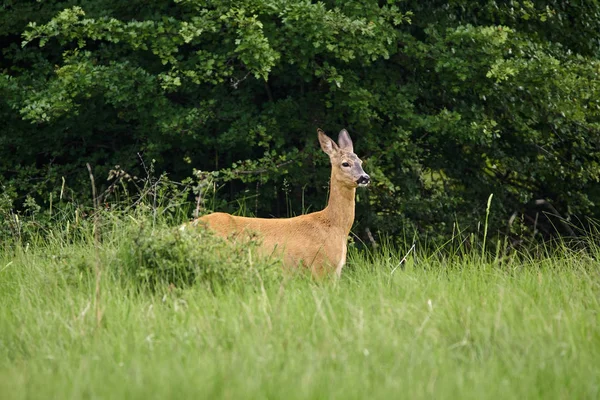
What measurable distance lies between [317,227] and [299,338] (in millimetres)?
2902

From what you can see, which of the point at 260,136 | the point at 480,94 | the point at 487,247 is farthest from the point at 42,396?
the point at 487,247

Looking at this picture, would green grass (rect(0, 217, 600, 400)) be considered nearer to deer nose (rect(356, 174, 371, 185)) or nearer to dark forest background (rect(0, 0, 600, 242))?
deer nose (rect(356, 174, 371, 185))

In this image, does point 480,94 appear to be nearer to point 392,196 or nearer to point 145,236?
point 392,196

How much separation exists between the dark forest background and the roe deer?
1.23m

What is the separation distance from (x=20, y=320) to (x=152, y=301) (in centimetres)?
65

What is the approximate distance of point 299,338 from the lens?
13.0ft

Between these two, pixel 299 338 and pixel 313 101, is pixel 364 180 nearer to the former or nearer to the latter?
pixel 313 101

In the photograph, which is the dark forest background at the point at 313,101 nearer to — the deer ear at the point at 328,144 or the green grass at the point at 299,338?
the deer ear at the point at 328,144

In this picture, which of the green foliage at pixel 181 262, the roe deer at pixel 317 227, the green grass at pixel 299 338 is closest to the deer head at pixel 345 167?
the roe deer at pixel 317 227

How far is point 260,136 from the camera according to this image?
9.34 m

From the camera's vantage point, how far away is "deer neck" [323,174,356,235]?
6.98 m

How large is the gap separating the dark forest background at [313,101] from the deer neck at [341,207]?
1221 mm

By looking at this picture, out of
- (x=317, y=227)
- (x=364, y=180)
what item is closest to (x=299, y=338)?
(x=317, y=227)

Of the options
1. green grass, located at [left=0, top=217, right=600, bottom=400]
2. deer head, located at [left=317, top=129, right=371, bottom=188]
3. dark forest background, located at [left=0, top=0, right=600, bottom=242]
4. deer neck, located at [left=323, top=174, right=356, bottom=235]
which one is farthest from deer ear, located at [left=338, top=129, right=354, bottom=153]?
green grass, located at [left=0, top=217, right=600, bottom=400]
